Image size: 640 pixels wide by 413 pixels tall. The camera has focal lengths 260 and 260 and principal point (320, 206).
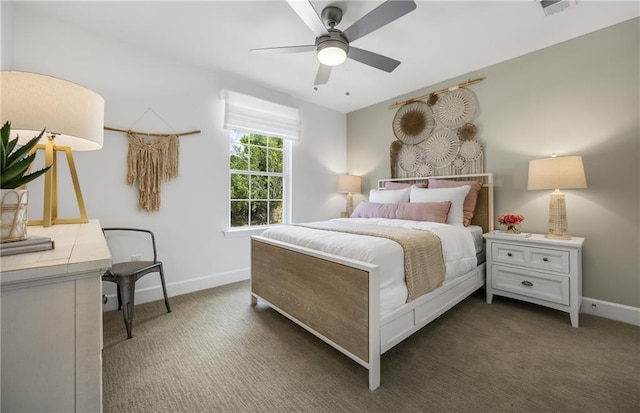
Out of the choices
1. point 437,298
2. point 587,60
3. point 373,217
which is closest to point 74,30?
point 373,217

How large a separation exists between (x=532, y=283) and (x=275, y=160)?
3250 millimetres

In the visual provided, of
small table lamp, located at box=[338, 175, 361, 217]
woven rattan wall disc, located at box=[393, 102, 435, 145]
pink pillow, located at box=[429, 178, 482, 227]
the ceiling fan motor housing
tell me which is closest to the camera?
the ceiling fan motor housing

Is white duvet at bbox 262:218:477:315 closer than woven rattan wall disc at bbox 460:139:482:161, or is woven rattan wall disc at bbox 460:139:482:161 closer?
white duvet at bbox 262:218:477:315

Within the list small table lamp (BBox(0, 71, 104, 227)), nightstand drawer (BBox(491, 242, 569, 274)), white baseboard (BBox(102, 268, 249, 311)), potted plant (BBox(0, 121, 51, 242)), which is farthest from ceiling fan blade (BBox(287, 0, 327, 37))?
white baseboard (BBox(102, 268, 249, 311))

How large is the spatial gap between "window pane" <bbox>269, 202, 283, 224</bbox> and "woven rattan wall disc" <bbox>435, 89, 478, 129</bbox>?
2.50 meters

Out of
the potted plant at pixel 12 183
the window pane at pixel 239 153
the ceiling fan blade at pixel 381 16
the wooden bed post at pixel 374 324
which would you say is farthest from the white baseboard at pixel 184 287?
the ceiling fan blade at pixel 381 16

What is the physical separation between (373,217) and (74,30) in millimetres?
3387

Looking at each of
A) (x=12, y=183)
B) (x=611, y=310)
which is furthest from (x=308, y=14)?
(x=611, y=310)

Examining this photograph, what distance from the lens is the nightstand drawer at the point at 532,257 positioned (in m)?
2.18

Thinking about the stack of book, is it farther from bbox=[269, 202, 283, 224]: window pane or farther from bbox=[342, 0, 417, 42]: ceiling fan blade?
bbox=[269, 202, 283, 224]: window pane

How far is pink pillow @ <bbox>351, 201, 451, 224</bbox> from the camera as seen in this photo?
2656 millimetres

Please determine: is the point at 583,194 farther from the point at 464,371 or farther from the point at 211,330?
the point at 211,330

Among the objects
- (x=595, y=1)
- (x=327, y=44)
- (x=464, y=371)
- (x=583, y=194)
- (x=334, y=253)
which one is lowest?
(x=464, y=371)

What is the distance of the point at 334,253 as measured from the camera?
1.78 meters
